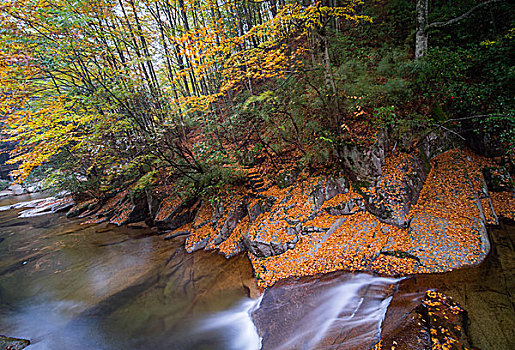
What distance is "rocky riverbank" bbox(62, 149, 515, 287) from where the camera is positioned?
4.54 metres

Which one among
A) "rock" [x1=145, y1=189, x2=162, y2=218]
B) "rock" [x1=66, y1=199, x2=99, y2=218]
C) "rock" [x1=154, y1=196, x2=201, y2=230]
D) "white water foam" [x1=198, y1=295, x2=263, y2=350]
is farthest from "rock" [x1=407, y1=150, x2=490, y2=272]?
"rock" [x1=66, y1=199, x2=99, y2=218]

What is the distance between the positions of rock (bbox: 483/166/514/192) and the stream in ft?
4.95

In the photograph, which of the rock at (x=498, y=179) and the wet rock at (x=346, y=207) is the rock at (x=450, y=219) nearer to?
the rock at (x=498, y=179)

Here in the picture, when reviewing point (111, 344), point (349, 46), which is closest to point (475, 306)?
point (111, 344)

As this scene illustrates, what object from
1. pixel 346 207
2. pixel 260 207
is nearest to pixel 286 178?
pixel 260 207

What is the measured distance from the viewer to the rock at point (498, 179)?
→ 5.74 m

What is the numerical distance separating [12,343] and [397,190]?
1007 centimetres

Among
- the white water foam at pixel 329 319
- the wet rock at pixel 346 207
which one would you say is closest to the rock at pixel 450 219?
the white water foam at pixel 329 319

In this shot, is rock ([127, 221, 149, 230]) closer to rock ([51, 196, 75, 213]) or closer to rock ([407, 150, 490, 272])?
rock ([51, 196, 75, 213])

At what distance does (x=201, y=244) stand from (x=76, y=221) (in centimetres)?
1062

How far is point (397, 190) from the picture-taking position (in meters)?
5.48

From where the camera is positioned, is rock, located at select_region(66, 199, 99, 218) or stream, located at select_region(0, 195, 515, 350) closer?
stream, located at select_region(0, 195, 515, 350)

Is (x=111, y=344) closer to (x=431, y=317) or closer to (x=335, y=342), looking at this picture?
(x=335, y=342)

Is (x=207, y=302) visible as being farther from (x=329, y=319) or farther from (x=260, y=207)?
(x=260, y=207)
